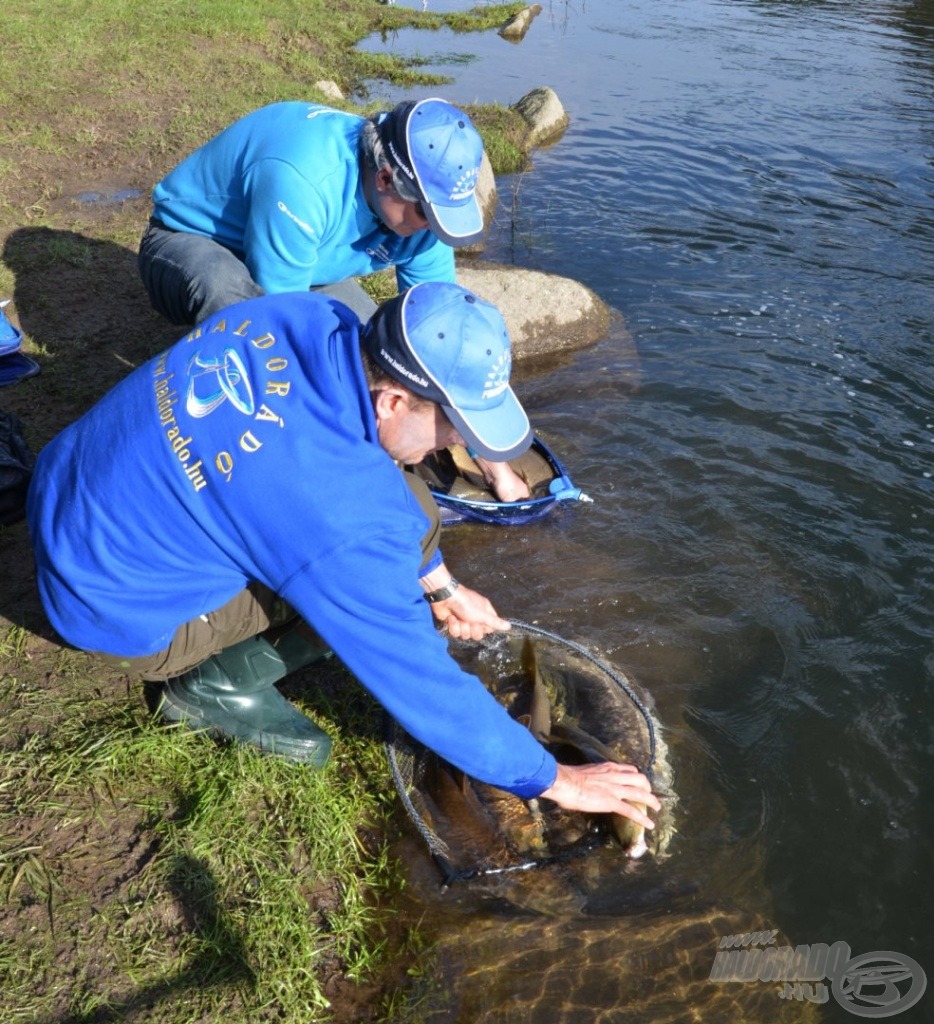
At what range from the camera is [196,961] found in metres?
2.77

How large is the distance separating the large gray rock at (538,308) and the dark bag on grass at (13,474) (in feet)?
13.0

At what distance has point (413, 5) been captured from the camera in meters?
23.9

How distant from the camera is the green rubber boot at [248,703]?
3342 mm

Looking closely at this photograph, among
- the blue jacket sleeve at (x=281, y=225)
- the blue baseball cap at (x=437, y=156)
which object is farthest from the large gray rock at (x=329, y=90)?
the blue baseball cap at (x=437, y=156)

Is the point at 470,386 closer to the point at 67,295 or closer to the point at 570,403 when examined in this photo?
the point at 570,403

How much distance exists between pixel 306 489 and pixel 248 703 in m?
1.39

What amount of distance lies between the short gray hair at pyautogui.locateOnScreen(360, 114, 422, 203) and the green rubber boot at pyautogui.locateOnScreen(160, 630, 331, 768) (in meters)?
2.04

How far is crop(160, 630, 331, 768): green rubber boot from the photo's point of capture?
3.34 meters

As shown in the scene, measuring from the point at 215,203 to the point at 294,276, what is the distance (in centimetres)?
77

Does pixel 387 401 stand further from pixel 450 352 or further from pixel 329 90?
pixel 329 90

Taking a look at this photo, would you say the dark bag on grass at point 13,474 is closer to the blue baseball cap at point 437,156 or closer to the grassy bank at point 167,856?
the grassy bank at point 167,856

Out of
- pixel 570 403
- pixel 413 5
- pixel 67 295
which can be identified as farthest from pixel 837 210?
pixel 413 5

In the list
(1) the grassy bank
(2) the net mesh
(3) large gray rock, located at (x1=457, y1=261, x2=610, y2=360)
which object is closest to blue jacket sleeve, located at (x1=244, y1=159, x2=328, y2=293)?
(1) the grassy bank

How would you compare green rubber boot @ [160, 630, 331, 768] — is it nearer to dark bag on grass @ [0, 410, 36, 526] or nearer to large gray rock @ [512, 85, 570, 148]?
dark bag on grass @ [0, 410, 36, 526]
